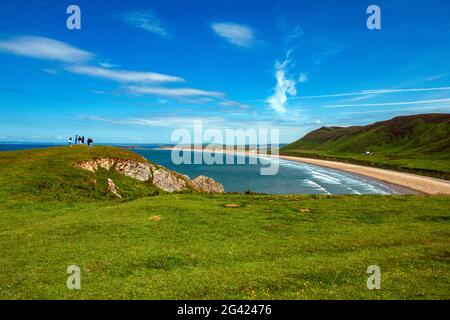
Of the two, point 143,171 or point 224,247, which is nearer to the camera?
point 224,247

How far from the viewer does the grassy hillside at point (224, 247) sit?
656 inches

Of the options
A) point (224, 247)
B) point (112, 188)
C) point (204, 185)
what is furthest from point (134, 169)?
point (224, 247)

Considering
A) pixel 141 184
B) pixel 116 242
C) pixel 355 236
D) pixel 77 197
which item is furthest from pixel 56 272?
pixel 141 184

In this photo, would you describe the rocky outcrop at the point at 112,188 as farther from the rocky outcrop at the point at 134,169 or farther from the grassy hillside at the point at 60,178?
the rocky outcrop at the point at 134,169

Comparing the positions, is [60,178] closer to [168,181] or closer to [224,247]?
[168,181]

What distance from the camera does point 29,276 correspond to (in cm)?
1788

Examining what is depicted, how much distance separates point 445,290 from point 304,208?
22.1 meters

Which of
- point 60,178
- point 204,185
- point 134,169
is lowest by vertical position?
point 204,185

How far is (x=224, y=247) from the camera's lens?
78.4 ft

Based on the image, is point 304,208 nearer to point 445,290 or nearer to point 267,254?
point 267,254

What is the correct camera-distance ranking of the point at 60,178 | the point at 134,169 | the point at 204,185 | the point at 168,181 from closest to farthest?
the point at 60,178 < the point at 134,169 < the point at 168,181 < the point at 204,185

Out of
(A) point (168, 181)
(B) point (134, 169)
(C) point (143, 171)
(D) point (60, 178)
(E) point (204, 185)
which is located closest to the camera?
(D) point (60, 178)

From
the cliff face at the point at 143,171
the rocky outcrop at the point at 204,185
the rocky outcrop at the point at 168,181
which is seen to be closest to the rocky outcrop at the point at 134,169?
the cliff face at the point at 143,171

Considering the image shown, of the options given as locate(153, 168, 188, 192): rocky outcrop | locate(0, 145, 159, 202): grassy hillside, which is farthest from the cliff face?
locate(0, 145, 159, 202): grassy hillside
